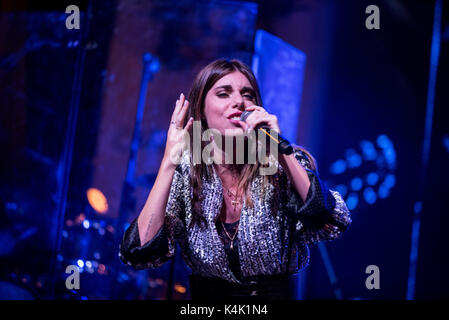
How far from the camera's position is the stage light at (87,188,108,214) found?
199 centimetres

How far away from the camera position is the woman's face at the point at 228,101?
1.38m

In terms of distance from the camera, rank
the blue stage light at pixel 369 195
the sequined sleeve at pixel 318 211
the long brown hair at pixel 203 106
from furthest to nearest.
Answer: the blue stage light at pixel 369 195 → the long brown hair at pixel 203 106 → the sequined sleeve at pixel 318 211

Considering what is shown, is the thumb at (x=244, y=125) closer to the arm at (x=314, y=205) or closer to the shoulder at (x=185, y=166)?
the arm at (x=314, y=205)

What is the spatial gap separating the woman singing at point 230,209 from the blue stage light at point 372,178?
4.07 feet

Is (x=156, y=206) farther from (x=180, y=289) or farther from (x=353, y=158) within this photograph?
(x=353, y=158)

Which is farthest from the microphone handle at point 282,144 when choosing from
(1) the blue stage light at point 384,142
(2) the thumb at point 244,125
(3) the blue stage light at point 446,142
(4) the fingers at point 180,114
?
(3) the blue stage light at point 446,142

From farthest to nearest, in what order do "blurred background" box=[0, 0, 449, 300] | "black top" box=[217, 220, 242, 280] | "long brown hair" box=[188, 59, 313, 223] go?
"blurred background" box=[0, 0, 449, 300], "long brown hair" box=[188, 59, 313, 223], "black top" box=[217, 220, 242, 280]

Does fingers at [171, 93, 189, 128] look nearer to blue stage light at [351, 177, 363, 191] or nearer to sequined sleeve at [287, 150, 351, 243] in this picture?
sequined sleeve at [287, 150, 351, 243]

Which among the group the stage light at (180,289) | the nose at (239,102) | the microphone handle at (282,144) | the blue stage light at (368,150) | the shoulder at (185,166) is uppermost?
the nose at (239,102)

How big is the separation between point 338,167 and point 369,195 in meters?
0.30

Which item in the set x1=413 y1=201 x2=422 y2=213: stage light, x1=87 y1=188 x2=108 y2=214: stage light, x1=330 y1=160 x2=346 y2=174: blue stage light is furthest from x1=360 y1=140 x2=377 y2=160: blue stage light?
x1=87 y1=188 x2=108 y2=214: stage light

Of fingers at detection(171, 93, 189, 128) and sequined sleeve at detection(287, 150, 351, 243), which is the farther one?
fingers at detection(171, 93, 189, 128)

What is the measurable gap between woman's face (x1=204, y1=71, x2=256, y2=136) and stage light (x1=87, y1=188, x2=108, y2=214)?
93cm
